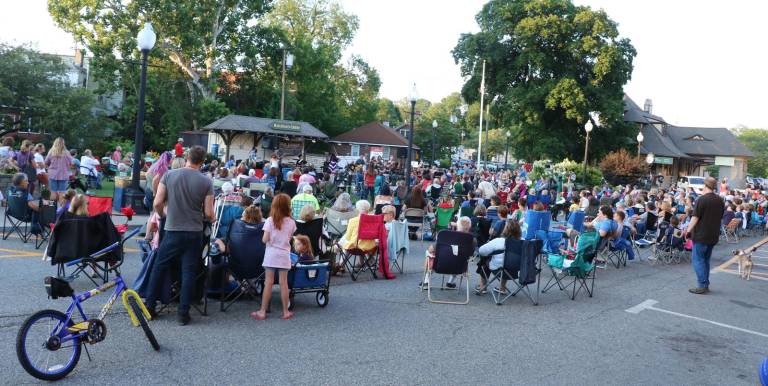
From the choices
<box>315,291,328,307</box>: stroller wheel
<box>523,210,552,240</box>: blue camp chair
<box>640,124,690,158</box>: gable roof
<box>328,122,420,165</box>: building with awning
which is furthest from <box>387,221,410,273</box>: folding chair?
<box>640,124,690,158</box>: gable roof

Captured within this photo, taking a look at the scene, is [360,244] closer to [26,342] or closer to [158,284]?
[158,284]

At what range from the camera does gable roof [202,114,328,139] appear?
91.4ft

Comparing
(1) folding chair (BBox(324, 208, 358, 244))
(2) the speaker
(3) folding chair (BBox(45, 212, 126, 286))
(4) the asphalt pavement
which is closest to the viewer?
(4) the asphalt pavement

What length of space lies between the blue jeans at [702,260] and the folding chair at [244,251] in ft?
22.5

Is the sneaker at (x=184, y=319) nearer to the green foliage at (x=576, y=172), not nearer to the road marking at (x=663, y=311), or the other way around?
the road marking at (x=663, y=311)

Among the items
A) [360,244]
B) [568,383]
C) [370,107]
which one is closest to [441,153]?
[370,107]

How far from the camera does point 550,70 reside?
140 ft

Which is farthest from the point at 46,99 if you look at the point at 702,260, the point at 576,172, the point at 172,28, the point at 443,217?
the point at 702,260

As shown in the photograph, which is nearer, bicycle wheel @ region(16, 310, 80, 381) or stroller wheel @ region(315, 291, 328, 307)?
bicycle wheel @ region(16, 310, 80, 381)

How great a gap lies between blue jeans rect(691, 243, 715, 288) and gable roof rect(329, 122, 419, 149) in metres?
47.1

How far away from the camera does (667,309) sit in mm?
8398

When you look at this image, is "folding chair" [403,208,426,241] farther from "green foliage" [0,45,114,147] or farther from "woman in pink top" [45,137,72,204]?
"green foliage" [0,45,114,147]

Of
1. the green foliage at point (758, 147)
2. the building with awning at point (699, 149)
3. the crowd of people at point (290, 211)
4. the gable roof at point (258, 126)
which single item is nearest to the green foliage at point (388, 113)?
the building with awning at point (699, 149)

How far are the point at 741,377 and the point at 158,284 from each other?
5.63 m
